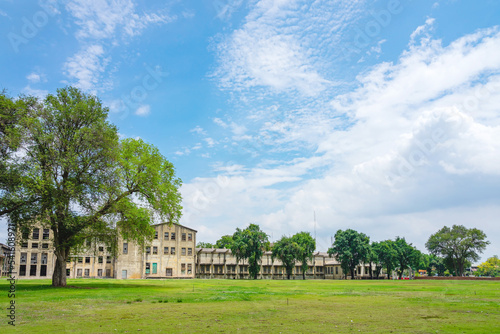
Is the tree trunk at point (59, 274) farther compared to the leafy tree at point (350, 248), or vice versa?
the leafy tree at point (350, 248)

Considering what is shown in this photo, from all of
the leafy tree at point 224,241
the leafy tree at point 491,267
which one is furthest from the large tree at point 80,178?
the leafy tree at point 491,267

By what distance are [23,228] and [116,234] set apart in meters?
8.65

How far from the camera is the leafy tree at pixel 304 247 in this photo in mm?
94188

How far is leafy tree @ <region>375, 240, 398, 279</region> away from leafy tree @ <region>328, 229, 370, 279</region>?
929 cm

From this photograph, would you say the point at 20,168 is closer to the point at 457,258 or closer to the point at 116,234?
the point at 116,234

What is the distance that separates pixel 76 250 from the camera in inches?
1512

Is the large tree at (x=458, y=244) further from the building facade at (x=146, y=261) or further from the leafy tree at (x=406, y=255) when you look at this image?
the building facade at (x=146, y=261)

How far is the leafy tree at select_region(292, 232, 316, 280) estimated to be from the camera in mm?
94188

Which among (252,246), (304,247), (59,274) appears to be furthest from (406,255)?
(59,274)

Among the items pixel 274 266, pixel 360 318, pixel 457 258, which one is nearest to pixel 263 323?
pixel 360 318

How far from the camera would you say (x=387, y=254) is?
10344 cm

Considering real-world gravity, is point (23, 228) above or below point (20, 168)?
below

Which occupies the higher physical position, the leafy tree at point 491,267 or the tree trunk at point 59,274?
the tree trunk at point 59,274

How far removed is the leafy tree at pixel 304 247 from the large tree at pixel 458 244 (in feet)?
171
